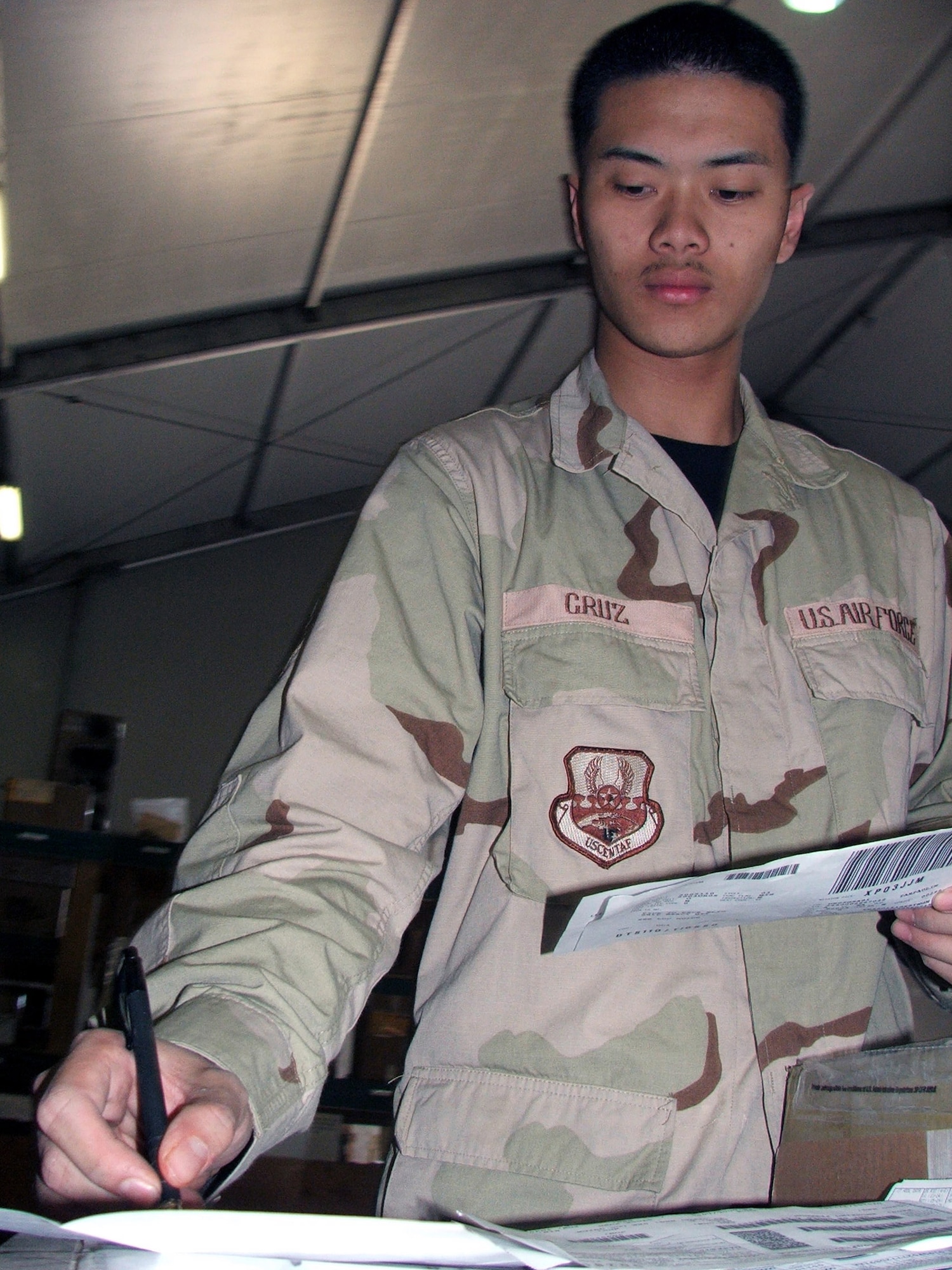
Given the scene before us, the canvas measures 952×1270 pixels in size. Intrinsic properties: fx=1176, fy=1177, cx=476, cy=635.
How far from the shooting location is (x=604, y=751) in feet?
3.62

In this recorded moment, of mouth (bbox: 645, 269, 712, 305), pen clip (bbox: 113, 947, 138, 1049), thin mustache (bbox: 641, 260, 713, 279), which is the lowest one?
pen clip (bbox: 113, 947, 138, 1049)

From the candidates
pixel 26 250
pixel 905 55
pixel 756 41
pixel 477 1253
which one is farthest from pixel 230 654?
pixel 477 1253

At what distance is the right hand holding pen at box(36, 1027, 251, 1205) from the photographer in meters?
0.60

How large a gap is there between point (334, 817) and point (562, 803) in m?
0.24

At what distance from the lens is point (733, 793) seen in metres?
1.11

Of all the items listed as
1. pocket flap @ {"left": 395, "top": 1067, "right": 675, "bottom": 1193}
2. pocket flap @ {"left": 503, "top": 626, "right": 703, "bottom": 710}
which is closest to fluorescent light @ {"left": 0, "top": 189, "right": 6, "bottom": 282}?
pocket flap @ {"left": 503, "top": 626, "right": 703, "bottom": 710}

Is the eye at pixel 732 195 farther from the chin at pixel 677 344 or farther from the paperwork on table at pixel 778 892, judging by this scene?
the paperwork on table at pixel 778 892

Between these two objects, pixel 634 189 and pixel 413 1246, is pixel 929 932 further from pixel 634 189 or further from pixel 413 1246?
pixel 634 189

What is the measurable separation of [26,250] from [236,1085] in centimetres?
534

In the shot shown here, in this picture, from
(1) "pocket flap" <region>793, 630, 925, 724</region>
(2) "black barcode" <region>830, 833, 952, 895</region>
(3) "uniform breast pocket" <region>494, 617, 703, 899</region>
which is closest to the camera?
(2) "black barcode" <region>830, 833, 952, 895</region>

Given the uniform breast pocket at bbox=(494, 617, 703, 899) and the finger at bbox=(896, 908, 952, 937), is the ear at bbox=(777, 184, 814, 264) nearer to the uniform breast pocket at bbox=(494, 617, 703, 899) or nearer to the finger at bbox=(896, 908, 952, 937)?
the uniform breast pocket at bbox=(494, 617, 703, 899)

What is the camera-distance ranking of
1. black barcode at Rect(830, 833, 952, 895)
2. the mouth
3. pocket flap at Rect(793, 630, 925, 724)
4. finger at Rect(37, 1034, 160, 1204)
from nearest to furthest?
finger at Rect(37, 1034, 160, 1204), black barcode at Rect(830, 833, 952, 895), pocket flap at Rect(793, 630, 925, 724), the mouth

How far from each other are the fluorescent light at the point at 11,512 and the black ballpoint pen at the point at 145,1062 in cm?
770

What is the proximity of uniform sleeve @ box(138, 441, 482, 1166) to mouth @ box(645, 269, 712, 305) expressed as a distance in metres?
0.34
